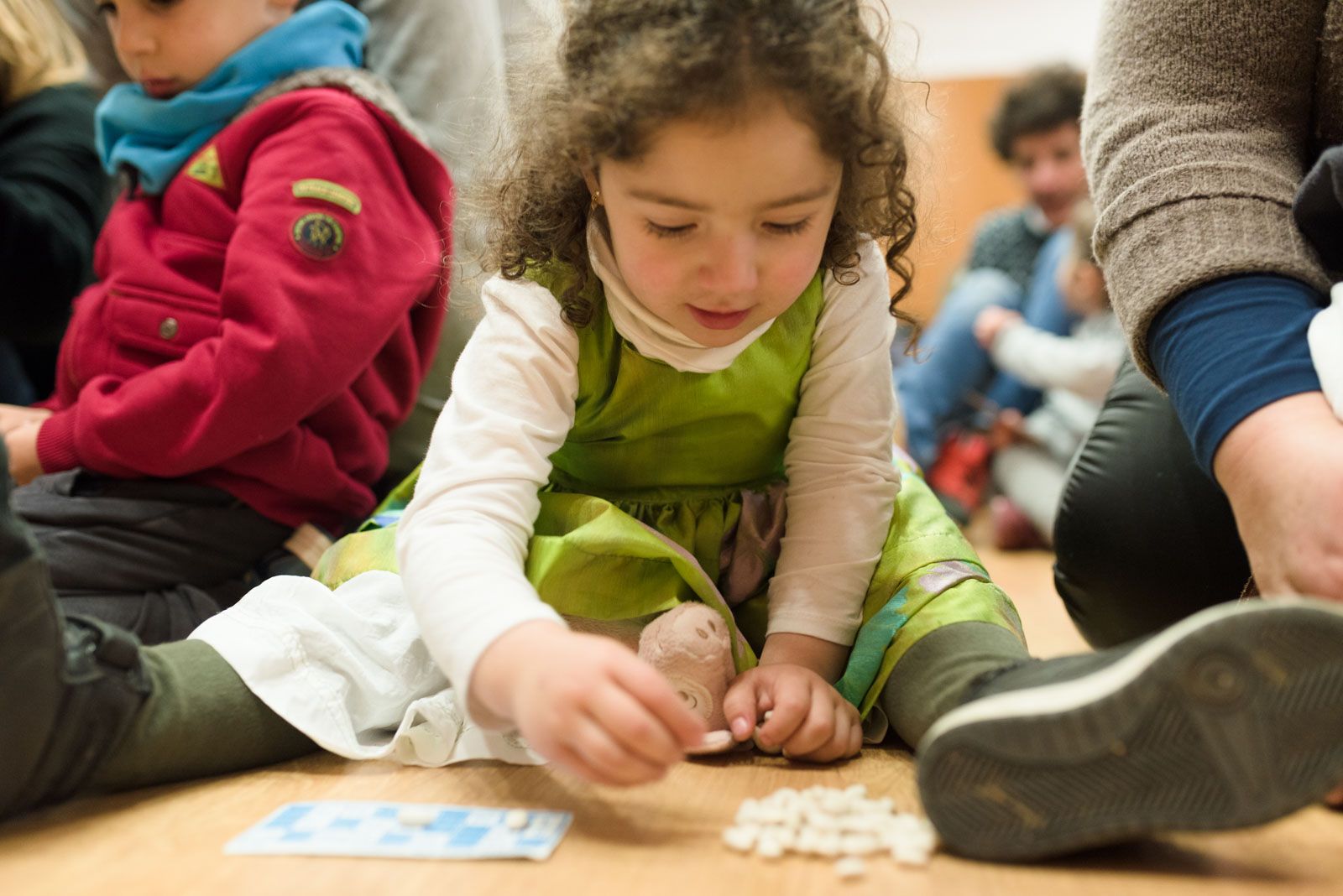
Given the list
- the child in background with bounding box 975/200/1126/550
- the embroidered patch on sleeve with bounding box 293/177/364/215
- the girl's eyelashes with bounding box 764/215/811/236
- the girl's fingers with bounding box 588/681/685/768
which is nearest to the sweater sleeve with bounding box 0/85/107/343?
the embroidered patch on sleeve with bounding box 293/177/364/215

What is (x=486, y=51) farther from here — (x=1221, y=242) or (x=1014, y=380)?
(x=1014, y=380)

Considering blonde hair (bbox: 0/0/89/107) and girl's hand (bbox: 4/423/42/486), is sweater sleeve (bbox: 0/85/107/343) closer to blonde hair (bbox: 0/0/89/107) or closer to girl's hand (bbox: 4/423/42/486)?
blonde hair (bbox: 0/0/89/107)

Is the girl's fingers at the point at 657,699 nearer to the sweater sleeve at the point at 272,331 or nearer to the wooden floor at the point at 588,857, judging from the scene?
the wooden floor at the point at 588,857

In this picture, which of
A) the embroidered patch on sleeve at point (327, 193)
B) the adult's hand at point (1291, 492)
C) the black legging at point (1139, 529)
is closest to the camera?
the adult's hand at point (1291, 492)

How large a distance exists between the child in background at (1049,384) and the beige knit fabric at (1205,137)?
121cm

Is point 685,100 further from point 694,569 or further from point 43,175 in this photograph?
point 43,175

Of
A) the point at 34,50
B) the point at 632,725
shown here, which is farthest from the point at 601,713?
the point at 34,50

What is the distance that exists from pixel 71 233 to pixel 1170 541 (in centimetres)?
124

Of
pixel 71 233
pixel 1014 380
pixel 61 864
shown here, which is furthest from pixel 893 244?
pixel 1014 380

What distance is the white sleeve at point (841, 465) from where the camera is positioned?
0.92 m

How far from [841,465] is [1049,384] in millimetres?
1529

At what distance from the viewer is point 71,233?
4.50 ft

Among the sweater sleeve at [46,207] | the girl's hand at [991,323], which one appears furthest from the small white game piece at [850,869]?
the girl's hand at [991,323]

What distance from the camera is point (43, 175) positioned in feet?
4.48
